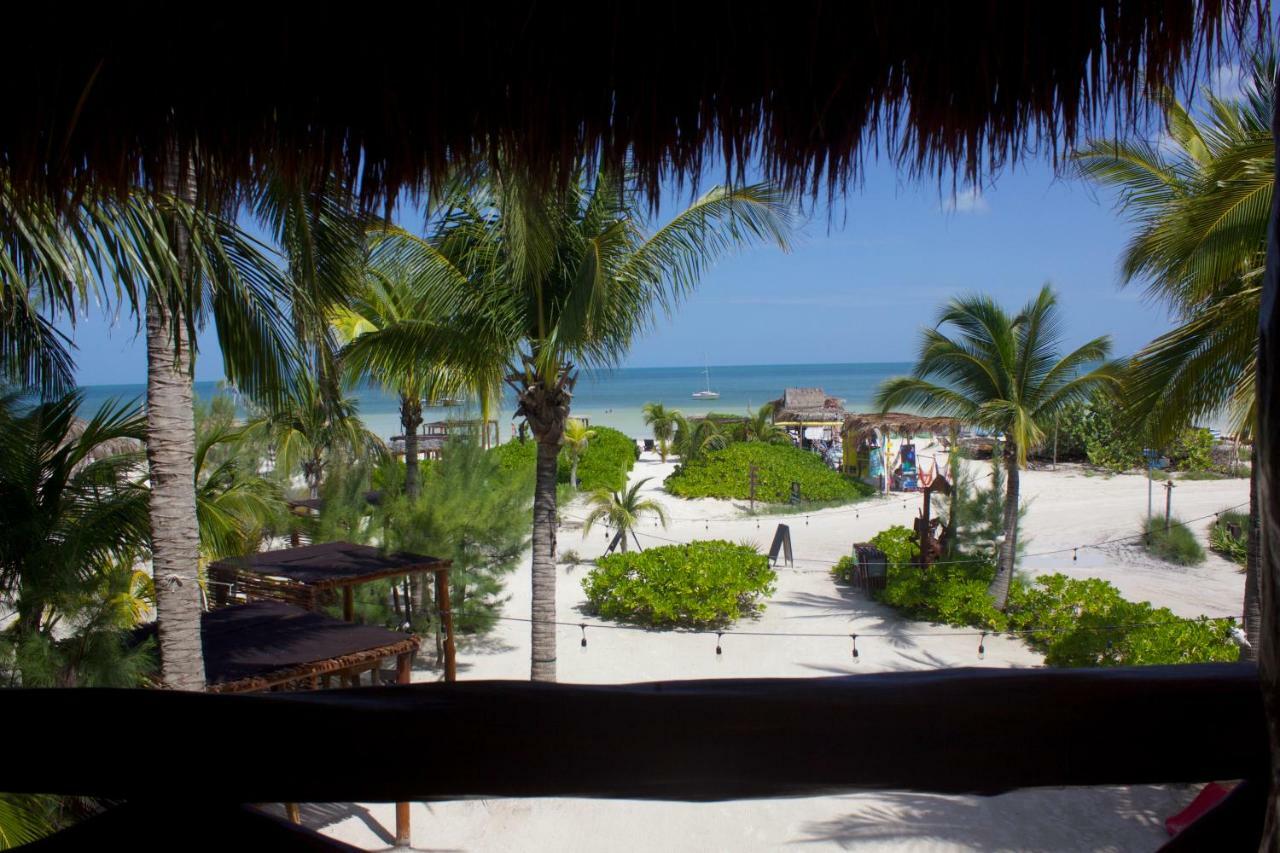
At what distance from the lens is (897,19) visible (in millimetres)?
1507

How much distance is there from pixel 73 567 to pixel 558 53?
4645 mm

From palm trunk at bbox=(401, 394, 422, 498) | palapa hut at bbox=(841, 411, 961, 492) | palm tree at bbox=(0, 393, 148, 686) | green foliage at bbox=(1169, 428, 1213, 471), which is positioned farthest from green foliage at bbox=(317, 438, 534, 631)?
green foliage at bbox=(1169, 428, 1213, 471)

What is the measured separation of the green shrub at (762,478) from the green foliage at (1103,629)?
1155 centimetres

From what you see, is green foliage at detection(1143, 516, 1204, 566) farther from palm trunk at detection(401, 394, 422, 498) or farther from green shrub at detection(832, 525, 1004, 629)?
palm trunk at detection(401, 394, 422, 498)

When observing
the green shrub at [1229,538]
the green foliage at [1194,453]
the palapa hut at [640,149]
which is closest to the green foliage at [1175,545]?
the green shrub at [1229,538]

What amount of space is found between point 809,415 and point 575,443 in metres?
14.1

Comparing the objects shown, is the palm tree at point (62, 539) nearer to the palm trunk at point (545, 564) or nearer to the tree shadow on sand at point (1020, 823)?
the palm trunk at point (545, 564)

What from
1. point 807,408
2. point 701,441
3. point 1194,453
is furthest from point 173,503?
point 807,408

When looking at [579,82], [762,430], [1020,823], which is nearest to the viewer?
[579,82]

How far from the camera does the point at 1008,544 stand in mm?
12820

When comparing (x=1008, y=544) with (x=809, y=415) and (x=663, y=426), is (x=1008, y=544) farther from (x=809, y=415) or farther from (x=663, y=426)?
(x=809, y=415)

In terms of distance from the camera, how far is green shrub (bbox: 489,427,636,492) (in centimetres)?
2445

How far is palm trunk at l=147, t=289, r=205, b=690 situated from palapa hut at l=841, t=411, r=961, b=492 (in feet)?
73.6

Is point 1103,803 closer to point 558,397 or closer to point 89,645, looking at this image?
point 558,397
